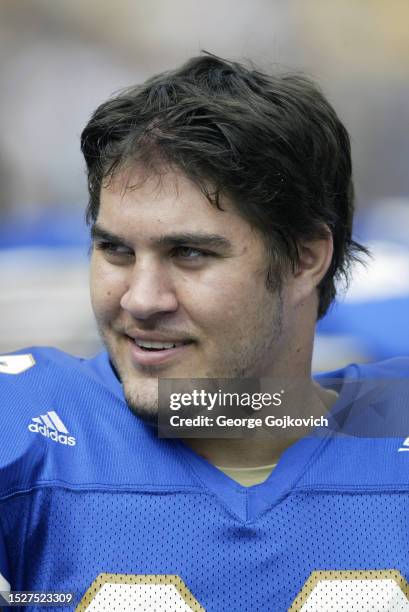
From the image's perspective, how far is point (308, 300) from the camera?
147 cm

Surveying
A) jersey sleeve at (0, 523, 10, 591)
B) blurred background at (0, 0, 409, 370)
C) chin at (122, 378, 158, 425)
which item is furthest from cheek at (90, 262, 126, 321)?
blurred background at (0, 0, 409, 370)

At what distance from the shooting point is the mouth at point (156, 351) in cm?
124

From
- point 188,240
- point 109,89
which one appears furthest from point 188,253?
point 109,89

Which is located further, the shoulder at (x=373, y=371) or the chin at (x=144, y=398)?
the shoulder at (x=373, y=371)

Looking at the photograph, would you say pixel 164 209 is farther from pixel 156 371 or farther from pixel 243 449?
pixel 243 449

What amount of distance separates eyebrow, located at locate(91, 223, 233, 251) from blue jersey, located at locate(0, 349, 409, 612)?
260 millimetres

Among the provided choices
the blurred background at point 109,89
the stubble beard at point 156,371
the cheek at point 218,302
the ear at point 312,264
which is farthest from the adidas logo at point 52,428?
the blurred background at point 109,89

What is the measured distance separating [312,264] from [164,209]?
347 mm

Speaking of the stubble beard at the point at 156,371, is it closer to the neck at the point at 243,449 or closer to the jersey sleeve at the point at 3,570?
the neck at the point at 243,449

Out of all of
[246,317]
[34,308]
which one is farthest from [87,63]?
[246,317]

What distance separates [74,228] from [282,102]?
1830 mm

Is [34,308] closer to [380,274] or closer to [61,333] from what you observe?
[61,333]

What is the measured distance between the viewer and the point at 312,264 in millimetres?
1472

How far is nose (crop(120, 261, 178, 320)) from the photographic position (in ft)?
3.95
